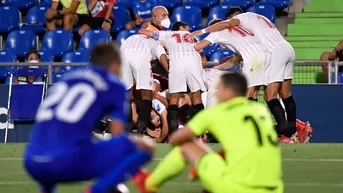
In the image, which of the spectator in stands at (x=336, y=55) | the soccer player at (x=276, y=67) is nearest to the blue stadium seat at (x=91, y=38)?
the spectator in stands at (x=336, y=55)

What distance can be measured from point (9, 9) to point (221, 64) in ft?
21.8

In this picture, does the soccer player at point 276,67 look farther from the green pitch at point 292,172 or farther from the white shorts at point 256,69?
the green pitch at point 292,172

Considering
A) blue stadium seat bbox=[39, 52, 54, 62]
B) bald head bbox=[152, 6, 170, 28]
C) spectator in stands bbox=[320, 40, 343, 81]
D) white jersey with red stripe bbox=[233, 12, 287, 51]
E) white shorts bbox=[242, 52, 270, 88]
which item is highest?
bald head bbox=[152, 6, 170, 28]

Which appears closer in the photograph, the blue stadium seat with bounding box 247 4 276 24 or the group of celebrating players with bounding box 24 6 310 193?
the group of celebrating players with bounding box 24 6 310 193

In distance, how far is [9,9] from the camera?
20.0m

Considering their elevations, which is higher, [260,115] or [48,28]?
[260,115]

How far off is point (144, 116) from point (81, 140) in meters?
8.51

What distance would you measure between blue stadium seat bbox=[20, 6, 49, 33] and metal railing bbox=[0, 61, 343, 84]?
418cm

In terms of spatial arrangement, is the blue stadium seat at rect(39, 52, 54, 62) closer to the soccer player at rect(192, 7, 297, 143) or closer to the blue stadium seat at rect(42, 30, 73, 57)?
the blue stadium seat at rect(42, 30, 73, 57)

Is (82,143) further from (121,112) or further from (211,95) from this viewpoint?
(211,95)

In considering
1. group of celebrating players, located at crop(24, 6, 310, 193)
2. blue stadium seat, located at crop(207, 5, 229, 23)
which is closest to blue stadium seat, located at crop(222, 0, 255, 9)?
blue stadium seat, located at crop(207, 5, 229, 23)

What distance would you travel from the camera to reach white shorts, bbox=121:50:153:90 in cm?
1455

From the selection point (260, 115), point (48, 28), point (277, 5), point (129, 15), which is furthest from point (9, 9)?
point (260, 115)

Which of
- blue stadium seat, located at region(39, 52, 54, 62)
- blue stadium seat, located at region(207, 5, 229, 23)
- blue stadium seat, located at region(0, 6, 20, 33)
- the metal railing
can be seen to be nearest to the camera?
the metal railing
